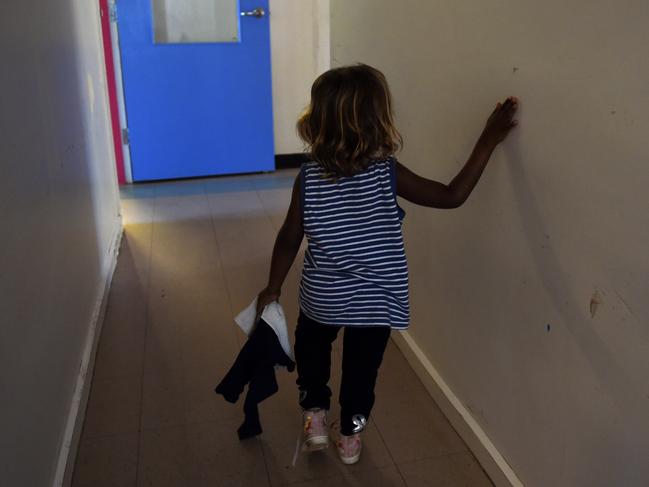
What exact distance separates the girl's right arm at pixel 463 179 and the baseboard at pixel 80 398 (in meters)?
0.97

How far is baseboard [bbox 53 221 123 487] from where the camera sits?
1495mm

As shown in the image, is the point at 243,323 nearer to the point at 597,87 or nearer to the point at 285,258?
the point at 285,258

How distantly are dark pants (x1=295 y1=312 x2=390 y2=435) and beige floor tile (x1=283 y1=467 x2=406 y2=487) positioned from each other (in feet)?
0.32

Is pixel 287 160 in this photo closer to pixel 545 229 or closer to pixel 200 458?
pixel 200 458

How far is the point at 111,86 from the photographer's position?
13.9 ft

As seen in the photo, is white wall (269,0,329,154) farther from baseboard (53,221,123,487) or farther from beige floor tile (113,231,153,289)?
baseboard (53,221,123,487)

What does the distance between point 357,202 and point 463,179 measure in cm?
22

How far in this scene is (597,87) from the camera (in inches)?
40.5

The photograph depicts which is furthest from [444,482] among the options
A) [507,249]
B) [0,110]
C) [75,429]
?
[0,110]

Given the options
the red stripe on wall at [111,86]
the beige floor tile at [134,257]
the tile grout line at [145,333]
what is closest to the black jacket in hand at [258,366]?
the tile grout line at [145,333]

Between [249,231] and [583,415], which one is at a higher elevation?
[583,415]

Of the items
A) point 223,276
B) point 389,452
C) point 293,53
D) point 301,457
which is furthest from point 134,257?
point 293,53

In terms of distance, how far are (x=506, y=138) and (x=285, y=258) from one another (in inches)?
20.9

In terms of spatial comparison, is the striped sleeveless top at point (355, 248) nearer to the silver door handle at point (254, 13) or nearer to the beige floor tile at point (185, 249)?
the beige floor tile at point (185, 249)
